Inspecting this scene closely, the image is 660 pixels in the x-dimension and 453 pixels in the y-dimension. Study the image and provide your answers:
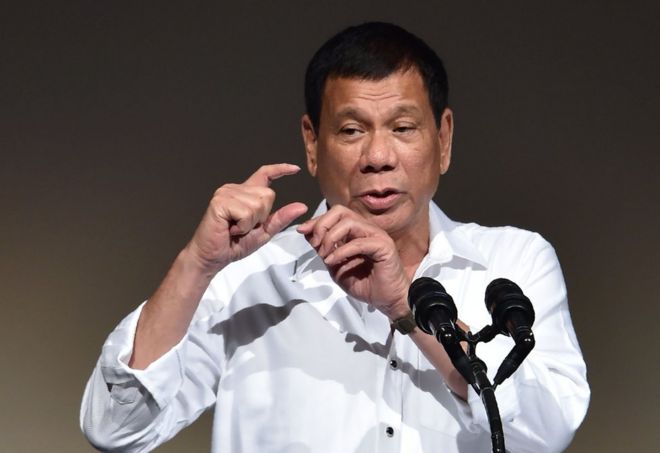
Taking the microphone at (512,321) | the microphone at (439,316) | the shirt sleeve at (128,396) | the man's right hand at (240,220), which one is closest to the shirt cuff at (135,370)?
the shirt sleeve at (128,396)

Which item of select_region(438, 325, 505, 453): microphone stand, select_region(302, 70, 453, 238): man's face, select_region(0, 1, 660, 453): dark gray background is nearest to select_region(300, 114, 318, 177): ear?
select_region(302, 70, 453, 238): man's face

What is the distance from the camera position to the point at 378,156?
219cm

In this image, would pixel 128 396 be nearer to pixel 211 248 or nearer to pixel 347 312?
pixel 211 248

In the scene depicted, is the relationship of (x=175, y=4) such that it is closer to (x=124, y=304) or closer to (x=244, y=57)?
(x=244, y=57)

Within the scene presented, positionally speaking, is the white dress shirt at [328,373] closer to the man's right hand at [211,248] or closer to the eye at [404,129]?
the man's right hand at [211,248]

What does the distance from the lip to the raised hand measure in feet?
0.87

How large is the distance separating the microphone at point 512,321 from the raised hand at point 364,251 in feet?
1.12

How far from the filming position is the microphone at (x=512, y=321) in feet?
5.04

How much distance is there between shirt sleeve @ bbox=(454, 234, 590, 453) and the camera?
1938mm

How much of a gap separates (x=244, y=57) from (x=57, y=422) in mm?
1216

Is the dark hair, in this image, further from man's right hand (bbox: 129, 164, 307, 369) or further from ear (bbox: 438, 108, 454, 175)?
man's right hand (bbox: 129, 164, 307, 369)

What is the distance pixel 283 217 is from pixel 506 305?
1.67 feet

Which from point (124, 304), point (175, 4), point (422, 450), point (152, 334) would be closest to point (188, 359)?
point (152, 334)

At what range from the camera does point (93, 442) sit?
2.04m
